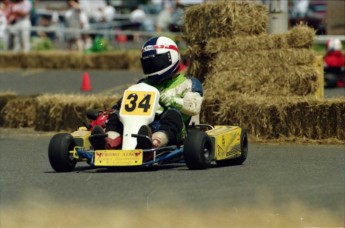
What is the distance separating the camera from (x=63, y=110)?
14.7m

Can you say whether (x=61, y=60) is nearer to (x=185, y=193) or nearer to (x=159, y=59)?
(x=159, y=59)

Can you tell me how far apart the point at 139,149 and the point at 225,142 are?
0.92 meters

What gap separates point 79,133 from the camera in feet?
36.1

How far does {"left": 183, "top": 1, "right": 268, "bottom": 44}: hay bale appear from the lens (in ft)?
47.5

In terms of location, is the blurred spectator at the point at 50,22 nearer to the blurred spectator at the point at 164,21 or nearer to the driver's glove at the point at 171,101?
the blurred spectator at the point at 164,21

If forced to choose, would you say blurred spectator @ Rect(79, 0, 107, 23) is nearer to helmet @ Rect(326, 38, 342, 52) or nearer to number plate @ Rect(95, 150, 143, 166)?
helmet @ Rect(326, 38, 342, 52)

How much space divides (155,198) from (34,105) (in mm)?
7217

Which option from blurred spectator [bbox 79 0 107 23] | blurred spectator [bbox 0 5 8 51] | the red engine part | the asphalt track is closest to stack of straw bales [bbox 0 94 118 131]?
the asphalt track

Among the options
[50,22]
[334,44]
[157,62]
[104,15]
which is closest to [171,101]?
[157,62]

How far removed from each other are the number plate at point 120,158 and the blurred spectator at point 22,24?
17.7 m

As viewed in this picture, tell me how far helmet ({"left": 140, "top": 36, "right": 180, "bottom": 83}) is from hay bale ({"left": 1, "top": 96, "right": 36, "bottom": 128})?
4.72 metres

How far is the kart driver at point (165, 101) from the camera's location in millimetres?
10477

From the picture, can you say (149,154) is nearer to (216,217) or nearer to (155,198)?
(155,198)

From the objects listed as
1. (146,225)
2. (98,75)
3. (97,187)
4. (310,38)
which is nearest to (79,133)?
(97,187)
